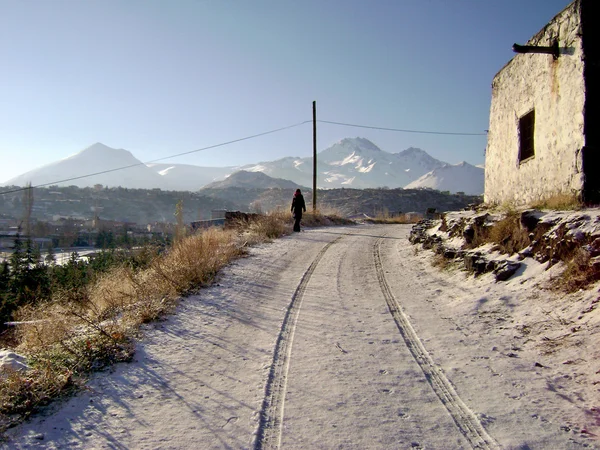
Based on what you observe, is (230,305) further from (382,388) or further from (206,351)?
(382,388)

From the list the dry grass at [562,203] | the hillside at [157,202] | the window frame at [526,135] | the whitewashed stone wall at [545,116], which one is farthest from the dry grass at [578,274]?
the hillside at [157,202]

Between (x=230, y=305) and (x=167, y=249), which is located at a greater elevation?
(x=167, y=249)

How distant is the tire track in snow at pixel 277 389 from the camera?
284 centimetres

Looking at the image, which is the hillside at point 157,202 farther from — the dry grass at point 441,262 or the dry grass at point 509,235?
the dry grass at point 509,235

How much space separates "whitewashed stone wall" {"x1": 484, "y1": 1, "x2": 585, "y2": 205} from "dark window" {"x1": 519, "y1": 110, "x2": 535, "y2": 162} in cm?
11

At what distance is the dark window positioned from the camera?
9155mm

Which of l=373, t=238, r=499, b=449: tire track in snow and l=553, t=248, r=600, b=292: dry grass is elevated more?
l=553, t=248, r=600, b=292: dry grass

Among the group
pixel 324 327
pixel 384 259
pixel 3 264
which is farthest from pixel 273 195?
pixel 324 327

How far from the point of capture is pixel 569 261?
→ 5406 millimetres

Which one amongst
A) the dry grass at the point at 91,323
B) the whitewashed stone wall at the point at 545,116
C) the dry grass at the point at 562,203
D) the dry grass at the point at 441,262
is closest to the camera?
the dry grass at the point at 91,323

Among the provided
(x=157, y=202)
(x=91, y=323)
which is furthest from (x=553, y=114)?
(x=157, y=202)

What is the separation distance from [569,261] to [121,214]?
7174 cm

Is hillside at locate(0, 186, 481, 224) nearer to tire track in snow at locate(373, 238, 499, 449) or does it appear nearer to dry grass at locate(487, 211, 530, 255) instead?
dry grass at locate(487, 211, 530, 255)

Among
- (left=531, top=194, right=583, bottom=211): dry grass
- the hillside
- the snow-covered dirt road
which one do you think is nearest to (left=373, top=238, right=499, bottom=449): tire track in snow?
the snow-covered dirt road
